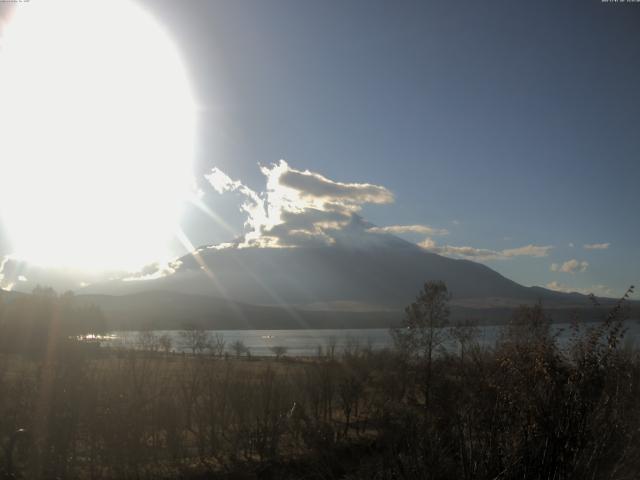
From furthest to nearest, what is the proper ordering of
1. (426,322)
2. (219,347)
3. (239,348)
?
(239,348) < (219,347) < (426,322)

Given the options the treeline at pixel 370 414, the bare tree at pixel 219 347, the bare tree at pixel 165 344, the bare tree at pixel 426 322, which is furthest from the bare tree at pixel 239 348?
the bare tree at pixel 426 322

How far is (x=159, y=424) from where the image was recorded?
878 inches

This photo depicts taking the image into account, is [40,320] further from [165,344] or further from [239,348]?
[239,348]

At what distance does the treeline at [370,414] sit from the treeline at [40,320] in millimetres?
35104

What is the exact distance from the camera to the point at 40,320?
66312 millimetres

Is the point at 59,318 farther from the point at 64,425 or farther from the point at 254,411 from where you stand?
the point at 64,425

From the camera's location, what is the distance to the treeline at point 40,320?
6112 centimetres

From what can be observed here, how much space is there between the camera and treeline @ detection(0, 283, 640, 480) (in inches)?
291

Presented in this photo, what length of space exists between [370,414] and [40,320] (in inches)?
1953

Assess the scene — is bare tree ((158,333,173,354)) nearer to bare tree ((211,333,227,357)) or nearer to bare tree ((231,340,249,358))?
bare tree ((211,333,227,357))

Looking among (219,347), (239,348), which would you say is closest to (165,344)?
(219,347)

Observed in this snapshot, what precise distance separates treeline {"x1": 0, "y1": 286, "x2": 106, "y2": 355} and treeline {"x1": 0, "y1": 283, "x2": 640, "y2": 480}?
115 ft

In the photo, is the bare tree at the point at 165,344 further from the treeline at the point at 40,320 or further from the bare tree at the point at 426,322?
the bare tree at the point at 426,322

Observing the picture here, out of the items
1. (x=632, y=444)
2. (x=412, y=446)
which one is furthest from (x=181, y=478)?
(x=632, y=444)
